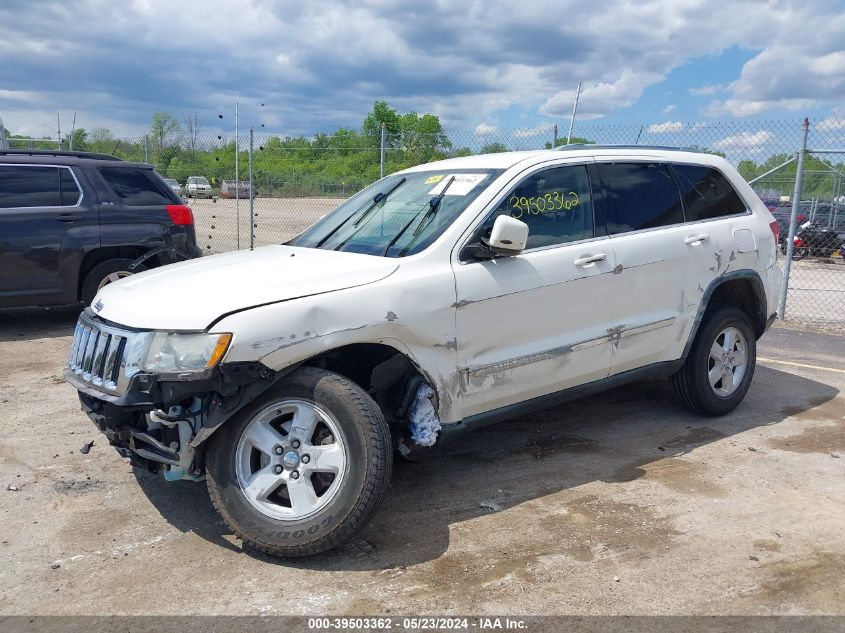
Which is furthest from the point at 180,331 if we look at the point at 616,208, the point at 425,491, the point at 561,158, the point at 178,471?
the point at 616,208

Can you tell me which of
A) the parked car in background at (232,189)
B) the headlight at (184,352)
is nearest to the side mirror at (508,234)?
the headlight at (184,352)

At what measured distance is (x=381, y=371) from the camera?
3865 mm

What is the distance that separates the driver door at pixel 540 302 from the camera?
3969mm

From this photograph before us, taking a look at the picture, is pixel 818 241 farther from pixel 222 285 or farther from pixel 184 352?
pixel 184 352

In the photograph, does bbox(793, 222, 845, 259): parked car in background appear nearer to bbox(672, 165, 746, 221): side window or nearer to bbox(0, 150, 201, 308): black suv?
bbox(672, 165, 746, 221): side window

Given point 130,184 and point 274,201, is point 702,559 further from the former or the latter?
point 274,201

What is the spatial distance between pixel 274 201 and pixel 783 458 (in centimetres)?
1372

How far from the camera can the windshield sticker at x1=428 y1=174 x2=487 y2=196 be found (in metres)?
4.31

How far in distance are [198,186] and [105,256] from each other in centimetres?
1513

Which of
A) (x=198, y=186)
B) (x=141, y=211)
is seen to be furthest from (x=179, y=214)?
(x=198, y=186)

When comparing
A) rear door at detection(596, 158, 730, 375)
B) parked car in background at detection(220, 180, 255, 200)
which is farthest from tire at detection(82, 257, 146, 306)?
parked car in background at detection(220, 180, 255, 200)

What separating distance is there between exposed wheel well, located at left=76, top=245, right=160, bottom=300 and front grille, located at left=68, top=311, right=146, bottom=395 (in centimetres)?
463

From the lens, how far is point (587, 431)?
5.30 metres

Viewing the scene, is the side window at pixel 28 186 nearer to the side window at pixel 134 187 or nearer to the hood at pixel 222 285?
the side window at pixel 134 187
